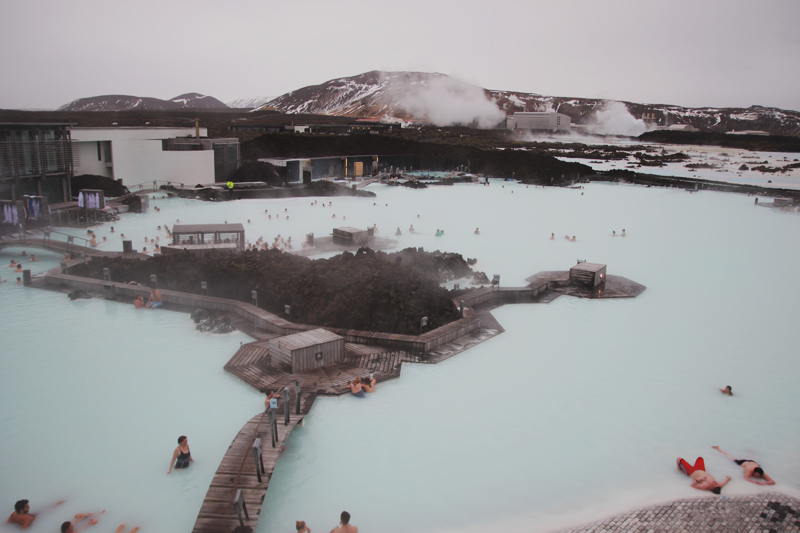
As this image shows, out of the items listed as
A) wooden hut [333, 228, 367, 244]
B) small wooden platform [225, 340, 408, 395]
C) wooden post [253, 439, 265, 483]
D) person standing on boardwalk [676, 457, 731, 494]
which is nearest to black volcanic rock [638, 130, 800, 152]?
wooden hut [333, 228, 367, 244]

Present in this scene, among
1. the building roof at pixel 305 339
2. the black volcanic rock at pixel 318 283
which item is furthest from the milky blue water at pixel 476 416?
the black volcanic rock at pixel 318 283

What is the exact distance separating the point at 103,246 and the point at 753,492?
60.7 feet

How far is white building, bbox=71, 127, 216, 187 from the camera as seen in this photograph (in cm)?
2686

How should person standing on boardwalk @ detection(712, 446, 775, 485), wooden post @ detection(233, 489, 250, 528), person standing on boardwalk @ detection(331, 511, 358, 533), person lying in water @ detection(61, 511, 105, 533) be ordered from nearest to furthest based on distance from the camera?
wooden post @ detection(233, 489, 250, 528)
person lying in water @ detection(61, 511, 105, 533)
person standing on boardwalk @ detection(331, 511, 358, 533)
person standing on boardwalk @ detection(712, 446, 775, 485)

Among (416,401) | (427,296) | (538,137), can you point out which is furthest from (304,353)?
(538,137)

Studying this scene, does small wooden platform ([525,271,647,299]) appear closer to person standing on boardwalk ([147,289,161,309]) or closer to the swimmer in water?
the swimmer in water

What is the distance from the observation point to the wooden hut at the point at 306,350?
8.44 m

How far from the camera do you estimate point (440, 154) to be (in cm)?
5231

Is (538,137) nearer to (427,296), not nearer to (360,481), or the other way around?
(427,296)

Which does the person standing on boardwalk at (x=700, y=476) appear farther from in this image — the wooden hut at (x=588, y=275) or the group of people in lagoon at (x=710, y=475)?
the wooden hut at (x=588, y=275)

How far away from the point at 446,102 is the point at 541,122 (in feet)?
101

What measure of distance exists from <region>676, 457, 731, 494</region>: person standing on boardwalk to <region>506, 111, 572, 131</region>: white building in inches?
3870

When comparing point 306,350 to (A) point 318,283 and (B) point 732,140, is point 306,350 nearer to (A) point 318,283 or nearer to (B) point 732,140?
(A) point 318,283

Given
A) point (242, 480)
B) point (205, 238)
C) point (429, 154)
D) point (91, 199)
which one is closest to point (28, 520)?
point (242, 480)
